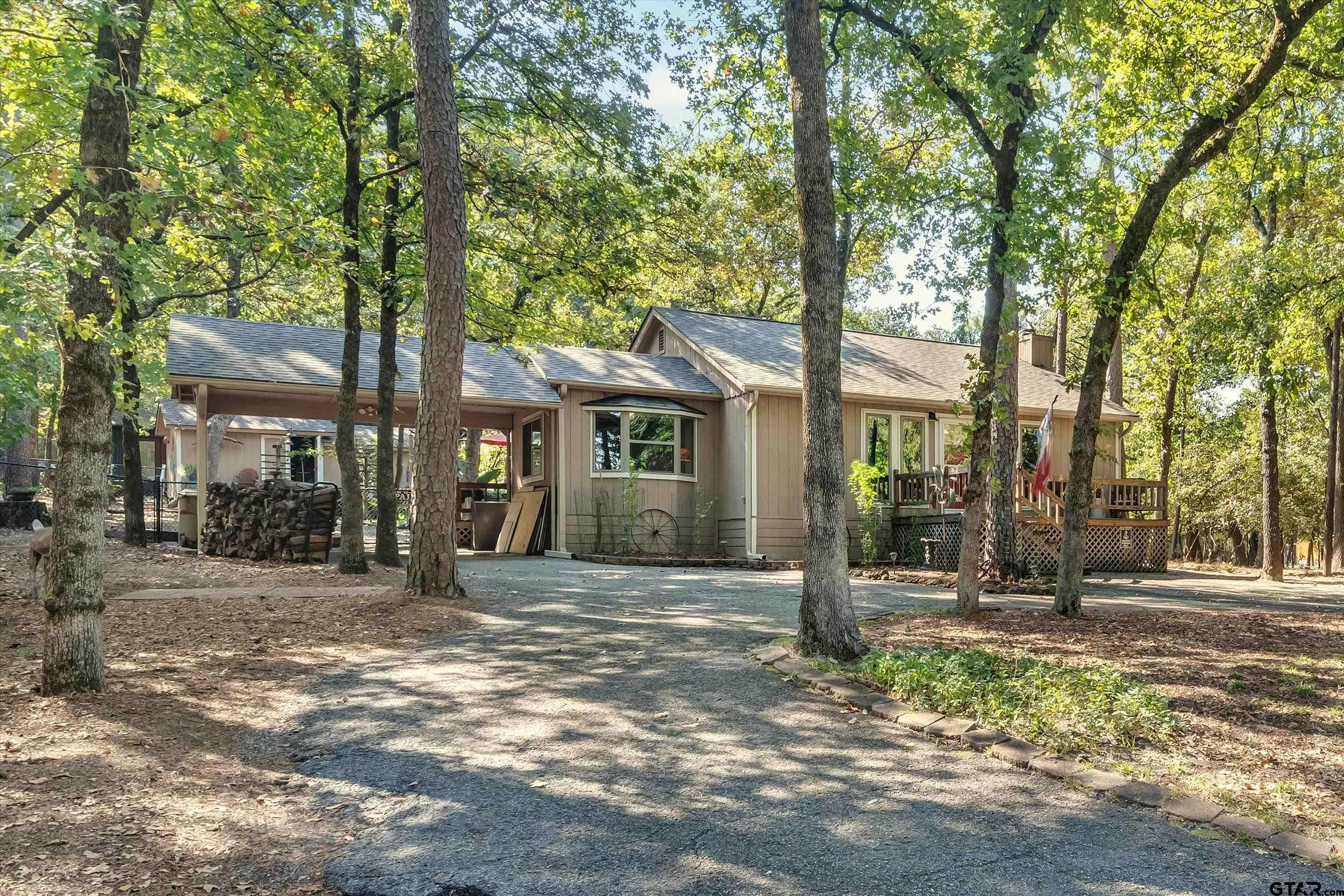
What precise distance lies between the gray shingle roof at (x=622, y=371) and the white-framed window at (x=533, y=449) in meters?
1.11

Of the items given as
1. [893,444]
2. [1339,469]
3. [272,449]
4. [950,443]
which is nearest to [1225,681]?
[893,444]

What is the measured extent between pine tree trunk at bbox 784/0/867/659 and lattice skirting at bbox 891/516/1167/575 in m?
9.58

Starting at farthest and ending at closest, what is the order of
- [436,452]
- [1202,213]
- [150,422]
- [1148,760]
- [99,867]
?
[1202,213] < [150,422] < [436,452] < [1148,760] < [99,867]

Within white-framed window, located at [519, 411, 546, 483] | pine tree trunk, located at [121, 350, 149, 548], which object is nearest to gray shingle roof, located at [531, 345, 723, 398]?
white-framed window, located at [519, 411, 546, 483]

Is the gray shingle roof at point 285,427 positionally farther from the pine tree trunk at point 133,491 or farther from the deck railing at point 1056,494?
the deck railing at point 1056,494

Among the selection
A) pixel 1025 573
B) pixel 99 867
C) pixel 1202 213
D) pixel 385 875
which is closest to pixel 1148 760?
pixel 385 875

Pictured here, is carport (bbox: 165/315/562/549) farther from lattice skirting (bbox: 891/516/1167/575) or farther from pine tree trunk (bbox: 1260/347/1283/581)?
pine tree trunk (bbox: 1260/347/1283/581)

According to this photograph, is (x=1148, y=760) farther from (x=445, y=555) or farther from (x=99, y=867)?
(x=445, y=555)

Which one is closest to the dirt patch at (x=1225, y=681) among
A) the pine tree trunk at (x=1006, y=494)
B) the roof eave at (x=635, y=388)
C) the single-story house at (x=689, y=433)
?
the pine tree trunk at (x=1006, y=494)

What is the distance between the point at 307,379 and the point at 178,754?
34.7ft

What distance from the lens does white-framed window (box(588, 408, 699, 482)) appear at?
16641 mm

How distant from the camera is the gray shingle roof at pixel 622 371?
54.4 ft

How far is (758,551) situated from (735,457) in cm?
192

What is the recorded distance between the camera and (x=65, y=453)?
4.88m
